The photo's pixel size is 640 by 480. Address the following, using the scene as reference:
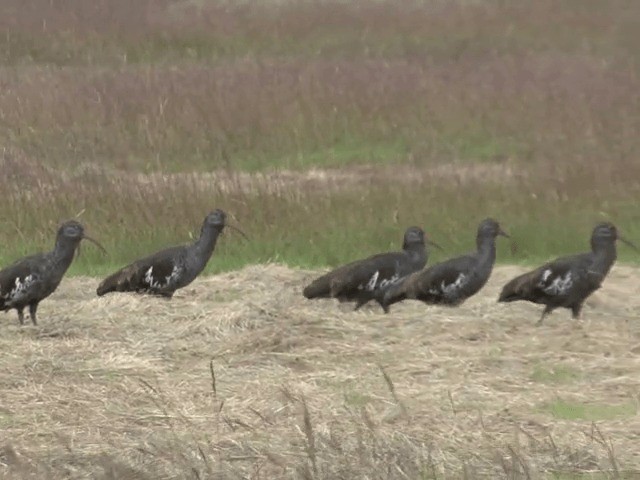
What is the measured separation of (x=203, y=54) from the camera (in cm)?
2786

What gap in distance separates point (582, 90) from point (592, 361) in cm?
1222

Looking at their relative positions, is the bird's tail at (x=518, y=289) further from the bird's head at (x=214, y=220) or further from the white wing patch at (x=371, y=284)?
the bird's head at (x=214, y=220)

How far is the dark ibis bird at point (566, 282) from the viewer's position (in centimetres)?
1195

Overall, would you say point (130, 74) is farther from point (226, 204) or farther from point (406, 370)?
point (406, 370)

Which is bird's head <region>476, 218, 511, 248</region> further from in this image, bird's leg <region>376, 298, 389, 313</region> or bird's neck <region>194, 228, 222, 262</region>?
bird's neck <region>194, 228, 222, 262</region>

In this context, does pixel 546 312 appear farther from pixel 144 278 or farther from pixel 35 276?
pixel 35 276

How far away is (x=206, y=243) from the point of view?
44.1ft

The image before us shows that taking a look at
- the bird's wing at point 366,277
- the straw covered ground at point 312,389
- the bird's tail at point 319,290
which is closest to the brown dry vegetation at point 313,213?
the straw covered ground at point 312,389

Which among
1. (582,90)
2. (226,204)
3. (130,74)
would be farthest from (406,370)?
(130,74)

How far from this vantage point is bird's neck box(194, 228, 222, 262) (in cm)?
1331


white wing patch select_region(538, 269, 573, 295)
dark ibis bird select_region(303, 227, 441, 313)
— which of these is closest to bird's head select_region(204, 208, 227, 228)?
dark ibis bird select_region(303, 227, 441, 313)

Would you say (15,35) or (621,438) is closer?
(621,438)

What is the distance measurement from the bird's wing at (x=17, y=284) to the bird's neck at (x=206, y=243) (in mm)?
1757

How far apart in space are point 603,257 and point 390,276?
5.50ft
